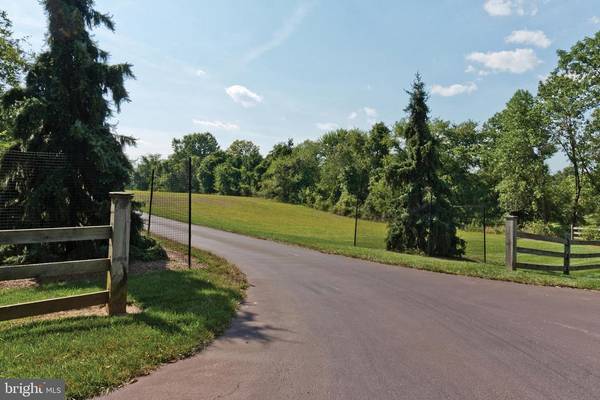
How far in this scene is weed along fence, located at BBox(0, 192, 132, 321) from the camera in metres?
4.66

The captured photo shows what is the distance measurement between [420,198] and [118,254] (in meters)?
15.6

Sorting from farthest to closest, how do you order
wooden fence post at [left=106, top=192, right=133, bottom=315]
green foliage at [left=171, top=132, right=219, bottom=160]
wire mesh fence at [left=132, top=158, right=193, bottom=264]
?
green foliage at [left=171, top=132, right=219, bottom=160], wire mesh fence at [left=132, top=158, right=193, bottom=264], wooden fence post at [left=106, top=192, right=133, bottom=315]

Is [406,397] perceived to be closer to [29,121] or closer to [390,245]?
[29,121]

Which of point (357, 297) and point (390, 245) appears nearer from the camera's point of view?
point (357, 297)

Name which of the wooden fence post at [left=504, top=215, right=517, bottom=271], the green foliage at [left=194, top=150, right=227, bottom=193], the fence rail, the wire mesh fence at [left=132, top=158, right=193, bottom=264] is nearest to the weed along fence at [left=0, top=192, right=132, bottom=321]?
the wire mesh fence at [left=132, top=158, right=193, bottom=264]

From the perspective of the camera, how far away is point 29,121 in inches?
352

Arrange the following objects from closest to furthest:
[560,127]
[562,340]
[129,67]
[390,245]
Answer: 1. [562,340]
2. [129,67]
3. [390,245]
4. [560,127]

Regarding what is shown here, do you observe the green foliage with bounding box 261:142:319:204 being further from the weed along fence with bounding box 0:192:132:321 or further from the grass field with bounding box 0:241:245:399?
the weed along fence with bounding box 0:192:132:321

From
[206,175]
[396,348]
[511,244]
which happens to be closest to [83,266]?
[396,348]

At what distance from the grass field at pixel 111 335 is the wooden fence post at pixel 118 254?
25 centimetres

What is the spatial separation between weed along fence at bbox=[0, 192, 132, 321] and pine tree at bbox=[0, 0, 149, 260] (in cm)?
440

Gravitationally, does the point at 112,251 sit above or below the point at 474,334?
above

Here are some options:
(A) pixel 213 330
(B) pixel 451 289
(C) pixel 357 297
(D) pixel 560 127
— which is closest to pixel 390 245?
(B) pixel 451 289

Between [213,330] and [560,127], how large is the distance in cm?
4171
